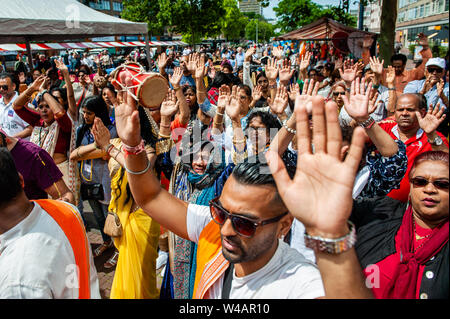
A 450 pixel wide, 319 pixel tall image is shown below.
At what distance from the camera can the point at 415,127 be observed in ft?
9.82

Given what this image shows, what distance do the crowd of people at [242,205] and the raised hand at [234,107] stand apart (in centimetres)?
2

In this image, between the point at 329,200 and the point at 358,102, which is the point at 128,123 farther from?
the point at 358,102

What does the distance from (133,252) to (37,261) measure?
1.31m

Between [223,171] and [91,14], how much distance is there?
649 cm

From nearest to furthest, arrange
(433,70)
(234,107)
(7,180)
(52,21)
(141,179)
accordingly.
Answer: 1. (7,180)
2. (141,179)
3. (234,107)
4. (433,70)
5. (52,21)

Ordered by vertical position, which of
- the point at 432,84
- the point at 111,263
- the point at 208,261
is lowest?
the point at 111,263

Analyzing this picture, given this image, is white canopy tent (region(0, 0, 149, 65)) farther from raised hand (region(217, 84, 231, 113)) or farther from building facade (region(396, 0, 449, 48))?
building facade (region(396, 0, 449, 48))

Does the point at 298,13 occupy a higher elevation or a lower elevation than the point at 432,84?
higher

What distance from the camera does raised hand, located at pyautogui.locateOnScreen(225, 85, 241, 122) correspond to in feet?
9.50

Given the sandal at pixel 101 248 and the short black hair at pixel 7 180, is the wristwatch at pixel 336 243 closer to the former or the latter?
the short black hair at pixel 7 180

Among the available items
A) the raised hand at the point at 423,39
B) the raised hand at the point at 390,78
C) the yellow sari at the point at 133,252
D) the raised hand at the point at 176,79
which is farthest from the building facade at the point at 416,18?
the yellow sari at the point at 133,252

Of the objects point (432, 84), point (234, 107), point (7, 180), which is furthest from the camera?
point (432, 84)

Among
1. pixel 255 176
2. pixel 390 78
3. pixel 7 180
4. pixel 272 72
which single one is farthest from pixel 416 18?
pixel 7 180

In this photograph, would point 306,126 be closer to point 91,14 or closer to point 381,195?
point 381,195
